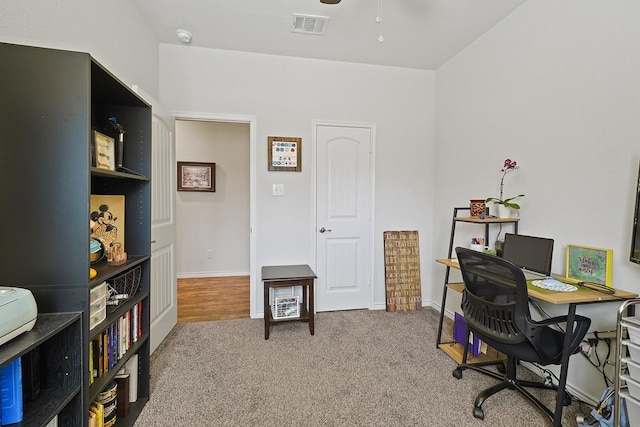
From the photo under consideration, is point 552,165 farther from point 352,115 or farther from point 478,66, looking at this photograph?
point 352,115

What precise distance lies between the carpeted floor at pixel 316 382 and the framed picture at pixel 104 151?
1.41m

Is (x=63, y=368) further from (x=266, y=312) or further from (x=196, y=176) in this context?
(x=196, y=176)

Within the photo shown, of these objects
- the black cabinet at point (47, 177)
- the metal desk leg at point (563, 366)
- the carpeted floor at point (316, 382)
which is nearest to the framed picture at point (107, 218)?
the black cabinet at point (47, 177)

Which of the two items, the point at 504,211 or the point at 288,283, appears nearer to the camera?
the point at 504,211

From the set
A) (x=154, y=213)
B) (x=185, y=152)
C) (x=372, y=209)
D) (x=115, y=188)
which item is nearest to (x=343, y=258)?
(x=372, y=209)

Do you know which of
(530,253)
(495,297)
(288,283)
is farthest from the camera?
(288,283)

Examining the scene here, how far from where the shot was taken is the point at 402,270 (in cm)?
338

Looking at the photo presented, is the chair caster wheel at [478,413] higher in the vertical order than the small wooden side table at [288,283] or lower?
lower

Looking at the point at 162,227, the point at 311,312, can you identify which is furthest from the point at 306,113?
the point at 311,312

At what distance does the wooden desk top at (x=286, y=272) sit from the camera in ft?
8.75

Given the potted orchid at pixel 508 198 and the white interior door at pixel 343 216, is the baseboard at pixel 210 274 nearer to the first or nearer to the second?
the white interior door at pixel 343 216

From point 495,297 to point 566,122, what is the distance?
1.27 m

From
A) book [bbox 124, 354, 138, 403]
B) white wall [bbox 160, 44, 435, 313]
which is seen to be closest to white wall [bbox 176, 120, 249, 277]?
white wall [bbox 160, 44, 435, 313]

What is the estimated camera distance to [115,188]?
5.60 feet
